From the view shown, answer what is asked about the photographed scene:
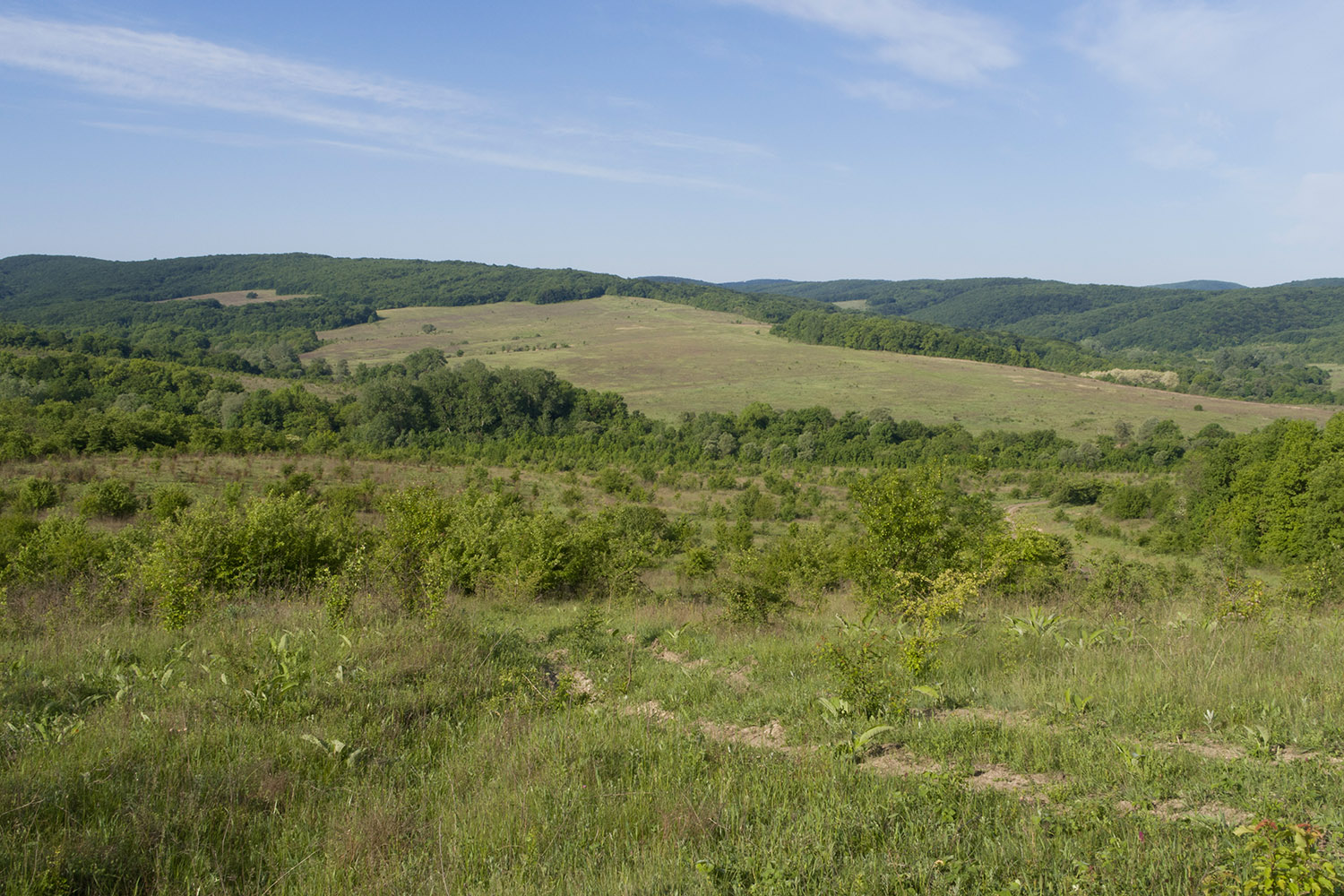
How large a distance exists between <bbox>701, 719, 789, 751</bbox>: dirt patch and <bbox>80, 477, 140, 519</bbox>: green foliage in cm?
2603

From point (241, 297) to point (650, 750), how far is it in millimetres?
163937

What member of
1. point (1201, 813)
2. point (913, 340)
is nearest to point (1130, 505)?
point (1201, 813)

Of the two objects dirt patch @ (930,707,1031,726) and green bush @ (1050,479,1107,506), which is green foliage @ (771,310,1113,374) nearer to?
green bush @ (1050,479,1107,506)

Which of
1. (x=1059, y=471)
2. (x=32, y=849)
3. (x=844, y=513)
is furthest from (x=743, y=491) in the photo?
(x=32, y=849)

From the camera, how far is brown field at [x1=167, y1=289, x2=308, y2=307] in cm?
13554

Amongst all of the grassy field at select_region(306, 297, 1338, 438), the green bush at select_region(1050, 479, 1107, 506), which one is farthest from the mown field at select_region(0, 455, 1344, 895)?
the grassy field at select_region(306, 297, 1338, 438)

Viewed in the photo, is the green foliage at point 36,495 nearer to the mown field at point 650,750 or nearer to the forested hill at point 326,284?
the mown field at point 650,750

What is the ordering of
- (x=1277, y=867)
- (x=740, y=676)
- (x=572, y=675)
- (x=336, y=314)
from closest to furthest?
(x=1277, y=867) < (x=572, y=675) < (x=740, y=676) < (x=336, y=314)

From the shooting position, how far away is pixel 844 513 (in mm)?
40750

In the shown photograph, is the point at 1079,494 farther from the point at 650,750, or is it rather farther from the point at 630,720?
the point at 650,750

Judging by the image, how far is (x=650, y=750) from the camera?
4.35 metres

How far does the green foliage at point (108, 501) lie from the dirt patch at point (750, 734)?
2603 cm

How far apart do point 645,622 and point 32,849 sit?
6297 millimetres

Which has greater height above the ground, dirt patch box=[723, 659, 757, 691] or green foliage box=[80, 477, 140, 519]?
dirt patch box=[723, 659, 757, 691]
